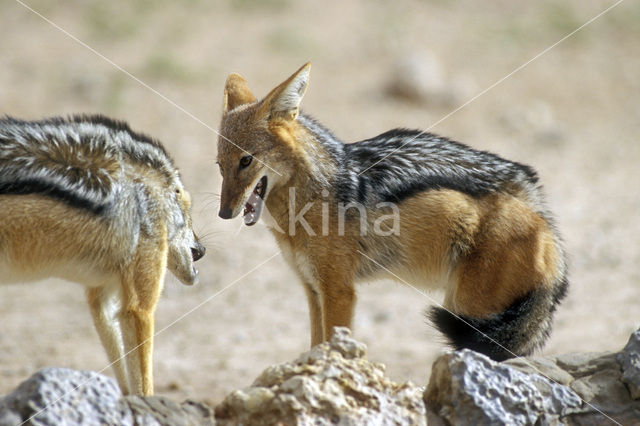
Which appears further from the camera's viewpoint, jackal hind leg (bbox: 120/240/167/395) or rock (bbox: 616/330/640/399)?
jackal hind leg (bbox: 120/240/167/395)

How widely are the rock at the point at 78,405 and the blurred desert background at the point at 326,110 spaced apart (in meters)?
3.10

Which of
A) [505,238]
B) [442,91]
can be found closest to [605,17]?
[442,91]

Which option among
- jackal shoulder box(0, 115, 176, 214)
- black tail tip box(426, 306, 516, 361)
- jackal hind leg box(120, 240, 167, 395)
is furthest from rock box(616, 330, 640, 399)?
jackal shoulder box(0, 115, 176, 214)

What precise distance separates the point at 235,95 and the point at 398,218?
178 cm

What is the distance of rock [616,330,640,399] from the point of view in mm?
5184

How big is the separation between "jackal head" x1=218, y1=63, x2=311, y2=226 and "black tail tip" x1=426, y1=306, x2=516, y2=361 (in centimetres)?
165

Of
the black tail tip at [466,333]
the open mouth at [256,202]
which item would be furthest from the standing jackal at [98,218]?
the black tail tip at [466,333]

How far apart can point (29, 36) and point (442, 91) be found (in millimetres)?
8285

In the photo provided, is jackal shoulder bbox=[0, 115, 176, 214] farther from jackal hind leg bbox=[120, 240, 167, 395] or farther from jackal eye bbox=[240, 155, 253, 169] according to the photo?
jackal eye bbox=[240, 155, 253, 169]

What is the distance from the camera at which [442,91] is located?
16.4 m

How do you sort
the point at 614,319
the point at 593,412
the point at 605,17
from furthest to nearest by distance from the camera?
the point at 605,17 < the point at 614,319 < the point at 593,412

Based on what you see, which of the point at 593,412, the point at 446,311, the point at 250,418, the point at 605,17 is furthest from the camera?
the point at 605,17

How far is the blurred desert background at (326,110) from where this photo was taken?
9.46 meters

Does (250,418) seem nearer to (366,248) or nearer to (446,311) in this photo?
(446,311)
